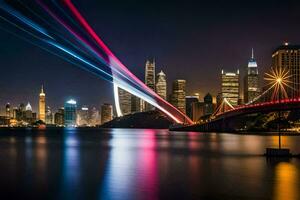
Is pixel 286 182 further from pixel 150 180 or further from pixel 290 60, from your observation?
pixel 290 60

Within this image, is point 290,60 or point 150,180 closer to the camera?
point 150,180

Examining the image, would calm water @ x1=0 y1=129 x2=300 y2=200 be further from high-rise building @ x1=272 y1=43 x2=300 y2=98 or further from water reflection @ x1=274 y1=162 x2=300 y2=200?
high-rise building @ x1=272 y1=43 x2=300 y2=98

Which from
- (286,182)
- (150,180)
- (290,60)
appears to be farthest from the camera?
(290,60)

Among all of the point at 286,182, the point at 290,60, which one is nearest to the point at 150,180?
the point at 286,182

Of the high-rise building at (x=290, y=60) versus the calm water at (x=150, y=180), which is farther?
the high-rise building at (x=290, y=60)

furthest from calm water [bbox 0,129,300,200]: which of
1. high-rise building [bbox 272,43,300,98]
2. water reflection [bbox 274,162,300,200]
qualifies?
high-rise building [bbox 272,43,300,98]

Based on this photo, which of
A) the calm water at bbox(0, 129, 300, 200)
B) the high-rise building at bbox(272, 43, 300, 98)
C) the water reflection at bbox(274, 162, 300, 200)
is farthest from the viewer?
the high-rise building at bbox(272, 43, 300, 98)

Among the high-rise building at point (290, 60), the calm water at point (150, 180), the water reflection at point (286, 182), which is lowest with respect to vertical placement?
the calm water at point (150, 180)

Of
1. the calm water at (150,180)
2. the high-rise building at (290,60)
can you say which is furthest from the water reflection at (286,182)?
the high-rise building at (290,60)

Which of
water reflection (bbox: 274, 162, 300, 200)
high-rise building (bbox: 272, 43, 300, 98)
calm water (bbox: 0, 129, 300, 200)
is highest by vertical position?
high-rise building (bbox: 272, 43, 300, 98)

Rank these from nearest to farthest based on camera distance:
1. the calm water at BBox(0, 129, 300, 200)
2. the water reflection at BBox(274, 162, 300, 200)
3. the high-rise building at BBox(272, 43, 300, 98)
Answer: the water reflection at BBox(274, 162, 300, 200) → the calm water at BBox(0, 129, 300, 200) → the high-rise building at BBox(272, 43, 300, 98)

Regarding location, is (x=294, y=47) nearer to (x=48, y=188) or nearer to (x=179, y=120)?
(x=179, y=120)

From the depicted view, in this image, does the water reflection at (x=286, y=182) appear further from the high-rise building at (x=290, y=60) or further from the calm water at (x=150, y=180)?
the high-rise building at (x=290, y=60)

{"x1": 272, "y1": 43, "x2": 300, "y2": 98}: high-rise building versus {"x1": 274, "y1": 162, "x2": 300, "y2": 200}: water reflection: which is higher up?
{"x1": 272, "y1": 43, "x2": 300, "y2": 98}: high-rise building
